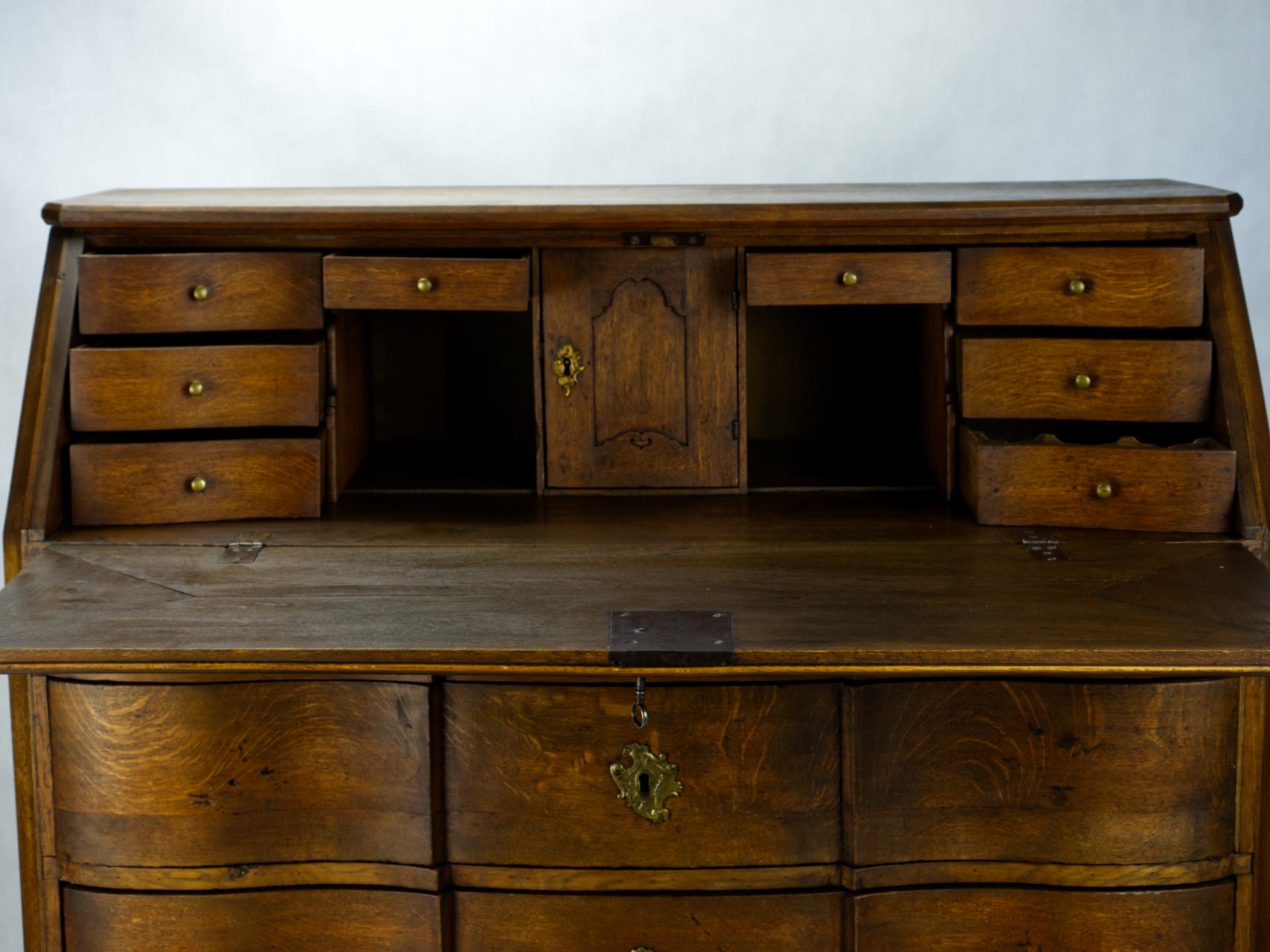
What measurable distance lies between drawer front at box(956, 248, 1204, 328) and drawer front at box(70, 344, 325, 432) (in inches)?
41.0

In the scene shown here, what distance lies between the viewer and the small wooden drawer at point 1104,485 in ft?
7.39

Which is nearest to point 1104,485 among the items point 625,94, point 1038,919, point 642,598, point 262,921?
point 1038,919

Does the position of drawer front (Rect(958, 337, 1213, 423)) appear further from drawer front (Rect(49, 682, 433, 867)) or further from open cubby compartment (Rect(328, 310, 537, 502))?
drawer front (Rect(49, 682, 433, 867))

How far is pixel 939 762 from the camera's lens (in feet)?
6.59

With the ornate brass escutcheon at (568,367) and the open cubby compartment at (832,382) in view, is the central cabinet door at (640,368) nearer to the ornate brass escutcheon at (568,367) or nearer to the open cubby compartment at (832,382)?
the ornate brass escutcheon at (568,367)

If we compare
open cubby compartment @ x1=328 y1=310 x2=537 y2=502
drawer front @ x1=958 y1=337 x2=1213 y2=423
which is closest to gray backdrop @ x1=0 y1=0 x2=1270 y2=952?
open cubby compartment @ x1=328 y1=310 x2=537 y2=502

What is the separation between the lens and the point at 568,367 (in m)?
2.49

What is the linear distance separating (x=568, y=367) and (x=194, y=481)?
61 centimetres

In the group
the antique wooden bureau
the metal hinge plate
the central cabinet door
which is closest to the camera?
the metal hinge plate

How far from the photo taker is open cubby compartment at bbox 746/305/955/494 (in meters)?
2.82

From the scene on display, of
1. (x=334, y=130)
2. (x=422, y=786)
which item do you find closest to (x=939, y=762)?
(x=422, y=786)

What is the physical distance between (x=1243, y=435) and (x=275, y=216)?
1.48 m

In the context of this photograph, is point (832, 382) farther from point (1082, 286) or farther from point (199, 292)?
point (199, 292)

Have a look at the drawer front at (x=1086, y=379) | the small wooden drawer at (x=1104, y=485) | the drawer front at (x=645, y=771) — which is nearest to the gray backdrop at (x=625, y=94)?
the drawer front at (x=1086, y=379)
